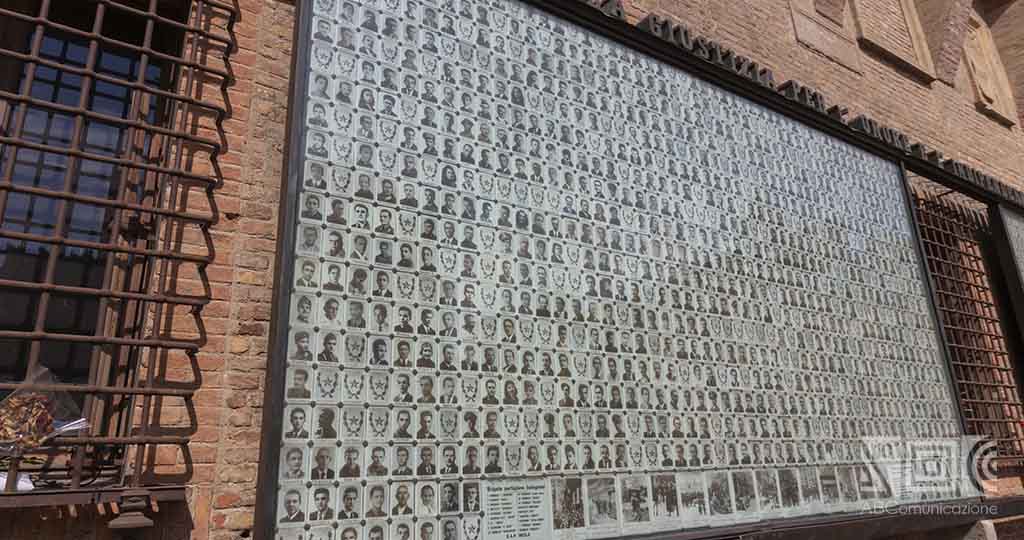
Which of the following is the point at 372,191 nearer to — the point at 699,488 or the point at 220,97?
the point at 220,97

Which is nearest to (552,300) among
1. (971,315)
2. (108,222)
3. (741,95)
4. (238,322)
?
(238,322)

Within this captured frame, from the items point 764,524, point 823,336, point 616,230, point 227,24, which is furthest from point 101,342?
point 823,336

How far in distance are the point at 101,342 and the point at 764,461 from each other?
2.73 metres

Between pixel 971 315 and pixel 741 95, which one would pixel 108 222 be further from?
pixel 971 315

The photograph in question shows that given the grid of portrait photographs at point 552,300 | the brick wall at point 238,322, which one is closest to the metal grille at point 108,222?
the brick wall at point 238,322

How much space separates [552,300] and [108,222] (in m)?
1.62

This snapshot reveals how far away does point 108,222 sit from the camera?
2.13 meters

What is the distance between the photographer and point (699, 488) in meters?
2.66

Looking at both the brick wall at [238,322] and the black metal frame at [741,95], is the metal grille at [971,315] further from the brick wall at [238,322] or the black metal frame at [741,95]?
the brick wall at [238,322]

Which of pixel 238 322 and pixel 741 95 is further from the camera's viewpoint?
pixel 741 95

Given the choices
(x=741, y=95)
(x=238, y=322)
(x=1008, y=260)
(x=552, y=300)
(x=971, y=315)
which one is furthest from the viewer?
(x=1008, y=260)

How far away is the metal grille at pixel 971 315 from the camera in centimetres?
461

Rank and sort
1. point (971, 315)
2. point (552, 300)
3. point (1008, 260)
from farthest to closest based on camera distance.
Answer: point (1008, 260) → point (971, 315) → point (552, 300)

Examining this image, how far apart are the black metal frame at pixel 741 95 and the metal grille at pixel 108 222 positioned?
264mm
